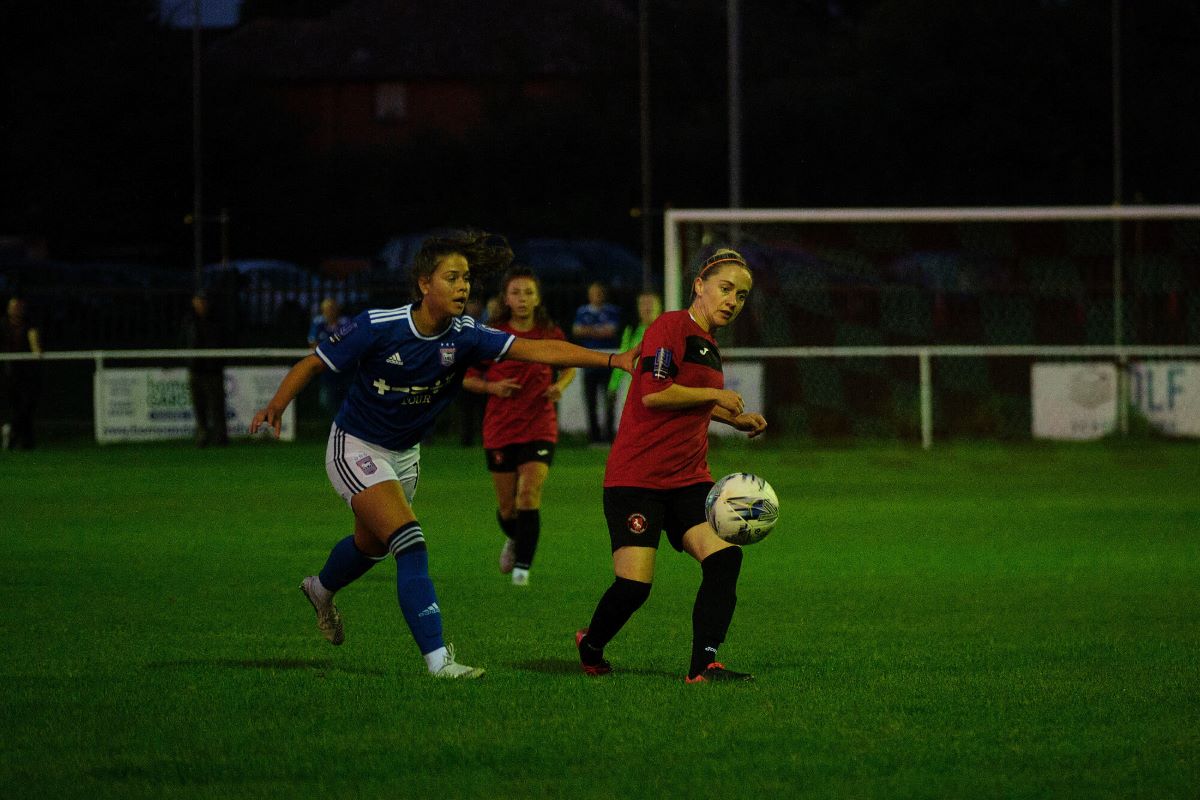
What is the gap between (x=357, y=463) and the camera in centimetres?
780

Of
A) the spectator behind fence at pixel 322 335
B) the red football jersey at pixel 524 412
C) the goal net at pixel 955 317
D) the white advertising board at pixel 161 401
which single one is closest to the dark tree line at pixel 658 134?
the spectator behind fence at pixel 322 335

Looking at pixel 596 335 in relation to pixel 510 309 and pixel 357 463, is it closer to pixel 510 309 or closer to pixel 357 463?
pixel 510 309

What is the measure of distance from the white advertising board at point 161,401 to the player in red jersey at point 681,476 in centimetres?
1689

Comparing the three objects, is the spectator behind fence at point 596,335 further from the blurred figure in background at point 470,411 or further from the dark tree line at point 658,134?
the dark tree line at point 658,134

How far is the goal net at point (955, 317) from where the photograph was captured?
22.9m

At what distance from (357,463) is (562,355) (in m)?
0.97

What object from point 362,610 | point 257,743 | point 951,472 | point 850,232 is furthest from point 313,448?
point 257,743

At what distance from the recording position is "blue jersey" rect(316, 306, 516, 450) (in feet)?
25.0

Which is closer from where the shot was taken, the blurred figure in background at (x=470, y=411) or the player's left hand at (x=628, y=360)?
the player's left hand at (x=628, y=360)

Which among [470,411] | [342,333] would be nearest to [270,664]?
[342,333]

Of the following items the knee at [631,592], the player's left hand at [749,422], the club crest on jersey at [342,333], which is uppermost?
the club crest on jersey at [342,333]

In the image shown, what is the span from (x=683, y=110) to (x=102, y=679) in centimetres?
4435

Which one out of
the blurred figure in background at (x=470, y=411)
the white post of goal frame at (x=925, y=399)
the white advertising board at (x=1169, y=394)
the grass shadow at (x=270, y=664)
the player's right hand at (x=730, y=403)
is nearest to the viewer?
the player's right hand at (x=730, y=403)

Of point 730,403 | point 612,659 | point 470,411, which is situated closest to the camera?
point 730,403
